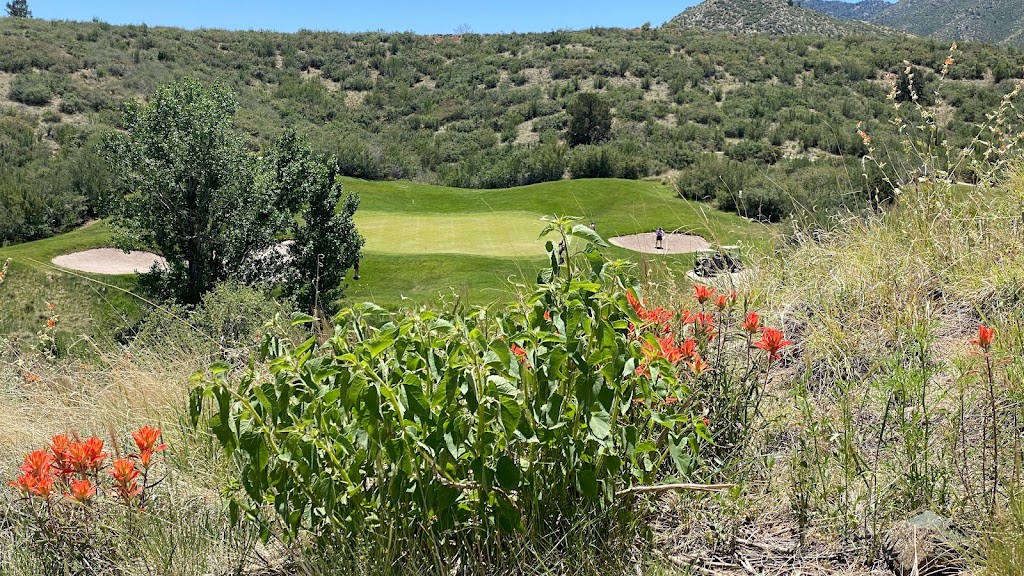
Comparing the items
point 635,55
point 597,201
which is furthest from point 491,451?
point 635,55

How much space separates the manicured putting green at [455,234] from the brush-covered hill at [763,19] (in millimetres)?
60452

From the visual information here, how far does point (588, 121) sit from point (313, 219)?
1058 inches

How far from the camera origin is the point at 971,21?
11662cm

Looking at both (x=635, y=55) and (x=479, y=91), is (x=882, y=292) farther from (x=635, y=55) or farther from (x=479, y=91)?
(x=635, y=55)

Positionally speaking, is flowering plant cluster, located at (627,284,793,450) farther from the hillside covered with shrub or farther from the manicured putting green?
the hillside covered with shrub

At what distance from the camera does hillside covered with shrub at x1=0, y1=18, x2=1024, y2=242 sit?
109ft

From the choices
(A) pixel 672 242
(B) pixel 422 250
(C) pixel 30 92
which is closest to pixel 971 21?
(A) pixel 672 242

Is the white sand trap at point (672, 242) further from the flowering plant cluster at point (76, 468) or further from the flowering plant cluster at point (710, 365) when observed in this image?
the flowering plant cluster at point (76, 468)

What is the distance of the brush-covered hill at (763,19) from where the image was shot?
73625mm

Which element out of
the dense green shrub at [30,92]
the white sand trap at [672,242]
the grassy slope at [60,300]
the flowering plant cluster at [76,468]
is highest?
the dense green shrub at [30,92]

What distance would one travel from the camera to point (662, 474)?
7.47 ft

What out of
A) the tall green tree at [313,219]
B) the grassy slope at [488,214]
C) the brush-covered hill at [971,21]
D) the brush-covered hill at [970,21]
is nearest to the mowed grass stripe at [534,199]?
the grassy slope at [488,214]

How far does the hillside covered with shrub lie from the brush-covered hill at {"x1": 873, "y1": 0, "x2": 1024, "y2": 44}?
57972mm

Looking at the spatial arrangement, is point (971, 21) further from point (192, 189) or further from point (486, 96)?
point (192, 189)
